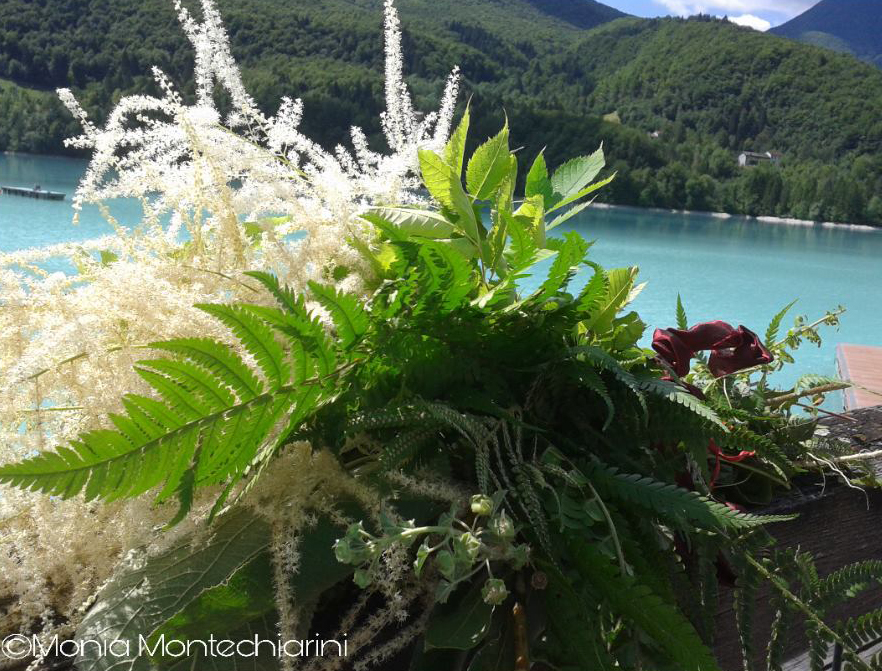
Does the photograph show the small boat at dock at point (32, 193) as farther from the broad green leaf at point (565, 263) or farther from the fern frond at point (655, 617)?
the fern frond at point (655, 617)

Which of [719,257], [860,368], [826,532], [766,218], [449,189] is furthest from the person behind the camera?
[766,218]

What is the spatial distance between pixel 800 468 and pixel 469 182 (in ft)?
1.64

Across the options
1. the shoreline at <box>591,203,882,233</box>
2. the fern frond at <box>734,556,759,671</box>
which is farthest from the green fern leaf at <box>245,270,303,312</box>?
the shoreline at <box>591,203,882,233</box>

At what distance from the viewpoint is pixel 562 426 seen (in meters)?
0.59

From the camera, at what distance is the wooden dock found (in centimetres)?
648

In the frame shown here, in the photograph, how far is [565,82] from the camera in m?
51.8

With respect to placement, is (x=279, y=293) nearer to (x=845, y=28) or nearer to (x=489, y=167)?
(x=489, y=167)

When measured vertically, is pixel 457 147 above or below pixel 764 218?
above

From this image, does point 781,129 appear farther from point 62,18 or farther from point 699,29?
point 62,18

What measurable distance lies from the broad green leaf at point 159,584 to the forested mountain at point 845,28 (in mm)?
137487

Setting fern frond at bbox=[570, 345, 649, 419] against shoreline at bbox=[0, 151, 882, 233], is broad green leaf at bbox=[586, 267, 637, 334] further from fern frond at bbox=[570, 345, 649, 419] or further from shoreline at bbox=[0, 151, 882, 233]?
shoreline at bbox=[0, 151, 882, 233]

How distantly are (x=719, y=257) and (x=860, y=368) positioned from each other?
57.6 ft

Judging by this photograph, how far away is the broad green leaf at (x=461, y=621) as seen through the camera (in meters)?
0.45

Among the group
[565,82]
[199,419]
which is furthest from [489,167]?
[565,82]
